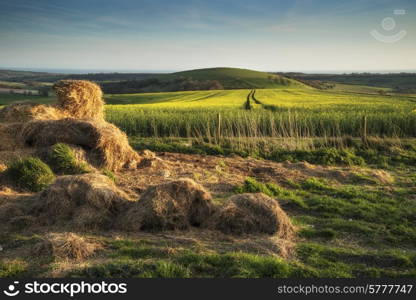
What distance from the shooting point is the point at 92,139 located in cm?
1112

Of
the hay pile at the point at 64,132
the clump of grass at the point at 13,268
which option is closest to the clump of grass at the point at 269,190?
the hay pile at the point at 64,132

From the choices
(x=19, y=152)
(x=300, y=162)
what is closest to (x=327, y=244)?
(x=300, y=162)

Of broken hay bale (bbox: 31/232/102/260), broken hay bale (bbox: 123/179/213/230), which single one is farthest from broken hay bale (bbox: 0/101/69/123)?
broken hay bale (bbox: 31/232/102/260)

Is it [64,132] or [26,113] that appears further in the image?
[26,113]

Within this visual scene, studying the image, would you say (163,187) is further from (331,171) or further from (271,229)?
(331,171)

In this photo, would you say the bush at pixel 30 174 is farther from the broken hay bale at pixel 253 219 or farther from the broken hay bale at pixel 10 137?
the broken hay bale at pixel 253 219

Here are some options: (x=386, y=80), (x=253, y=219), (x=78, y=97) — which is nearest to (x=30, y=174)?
(x=78, y=97)

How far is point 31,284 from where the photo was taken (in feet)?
15.6

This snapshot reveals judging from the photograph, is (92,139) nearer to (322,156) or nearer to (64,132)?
(64,132)

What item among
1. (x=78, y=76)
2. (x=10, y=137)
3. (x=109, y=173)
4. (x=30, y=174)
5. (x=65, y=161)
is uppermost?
(x=78, y=76)

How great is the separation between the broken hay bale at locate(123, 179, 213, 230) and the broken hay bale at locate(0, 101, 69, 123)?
7.23 m

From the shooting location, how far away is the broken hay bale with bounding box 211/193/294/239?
6.98 metres

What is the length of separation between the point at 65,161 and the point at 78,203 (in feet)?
9.23

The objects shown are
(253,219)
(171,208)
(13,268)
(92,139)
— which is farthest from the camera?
(92,139)
